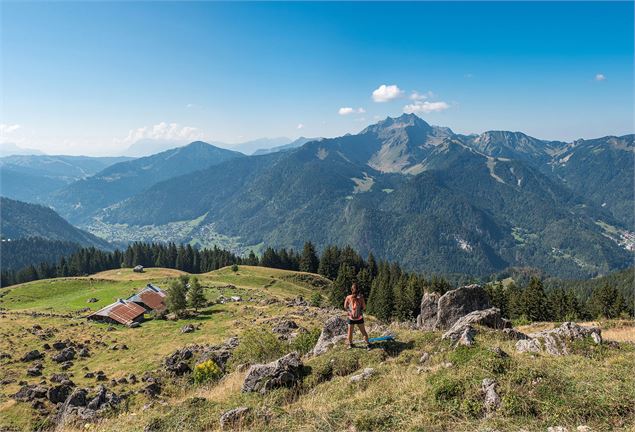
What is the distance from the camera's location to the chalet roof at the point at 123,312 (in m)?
61.9

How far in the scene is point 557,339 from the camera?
61.6ft

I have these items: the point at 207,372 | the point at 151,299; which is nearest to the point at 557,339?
the point at 207,372

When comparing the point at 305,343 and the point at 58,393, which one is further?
the point at 58,393

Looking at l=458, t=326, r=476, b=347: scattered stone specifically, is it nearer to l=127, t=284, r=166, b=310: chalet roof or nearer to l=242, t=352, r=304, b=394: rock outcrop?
l=242, t=352, r=304, b=394: rock outcrop

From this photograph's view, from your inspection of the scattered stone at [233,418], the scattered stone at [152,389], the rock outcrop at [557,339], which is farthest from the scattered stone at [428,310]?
the scattered stone at [233,418]

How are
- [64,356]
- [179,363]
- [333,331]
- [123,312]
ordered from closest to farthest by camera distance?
[333,331]
[179,363]
[64,356]
[123,312]

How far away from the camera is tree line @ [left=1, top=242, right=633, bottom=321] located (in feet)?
265

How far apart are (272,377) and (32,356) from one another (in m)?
43.6

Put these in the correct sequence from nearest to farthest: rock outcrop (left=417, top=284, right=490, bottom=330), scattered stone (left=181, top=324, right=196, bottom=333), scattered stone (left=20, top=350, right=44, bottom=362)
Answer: rock outcrop (left=417, top=284, right=490, bottom=330) → scattered stone (left=20, top=350, right=44, bottom=362) → scattered stone (left=181, top=324, right=196, bottom=333)

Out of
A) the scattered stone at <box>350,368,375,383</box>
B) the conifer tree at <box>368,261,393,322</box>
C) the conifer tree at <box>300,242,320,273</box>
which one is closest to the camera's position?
the scattered stone at <box>350,368,375,383</box>

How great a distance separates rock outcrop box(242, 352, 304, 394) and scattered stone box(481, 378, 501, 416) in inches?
326

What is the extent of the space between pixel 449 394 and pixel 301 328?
118 feet

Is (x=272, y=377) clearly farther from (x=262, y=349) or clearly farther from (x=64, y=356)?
(x=64, y=356)

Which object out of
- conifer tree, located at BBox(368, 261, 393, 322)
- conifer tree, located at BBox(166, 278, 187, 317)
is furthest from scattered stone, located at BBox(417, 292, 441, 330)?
conifer tree, located at BBox(166, 278, 187, 317)
